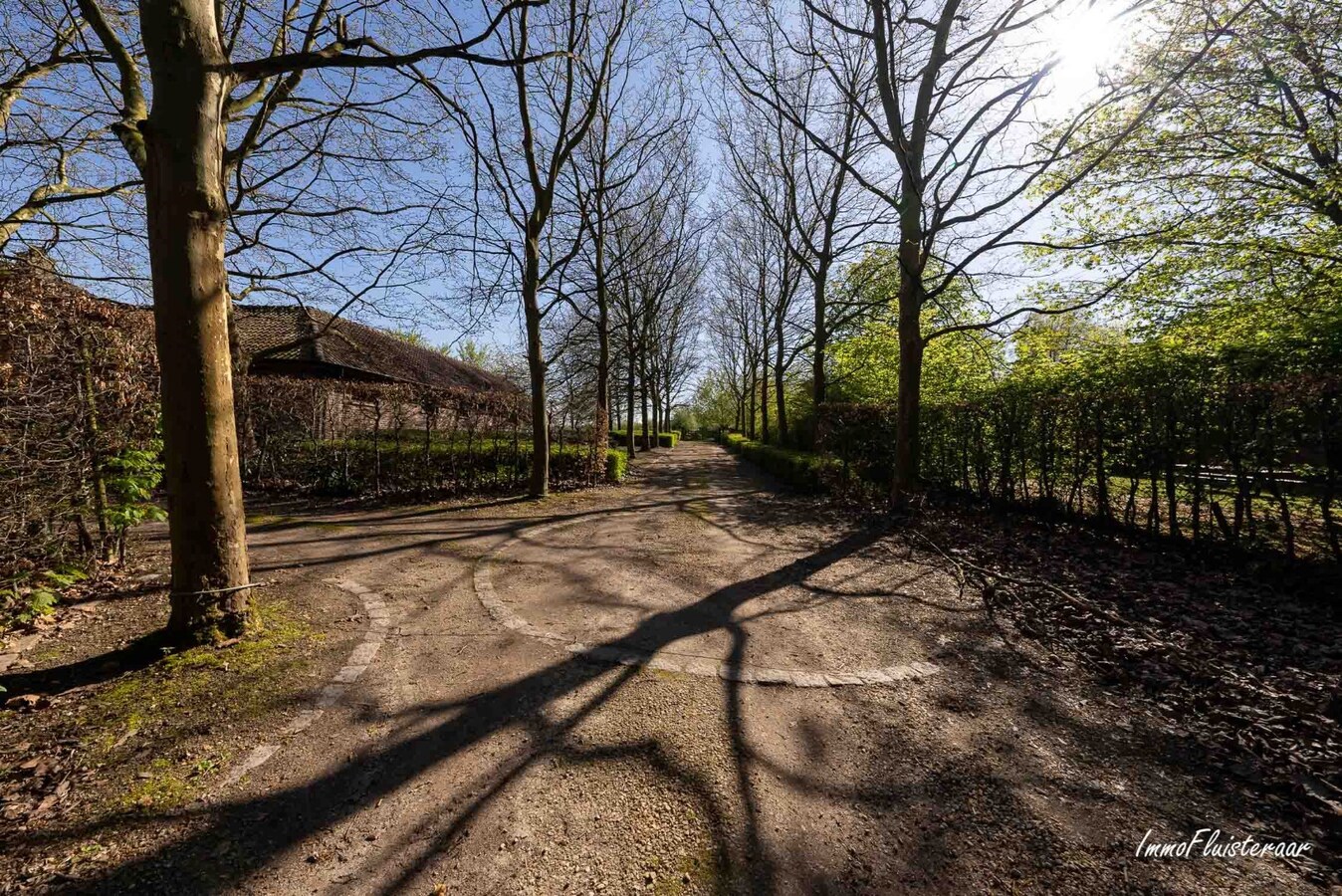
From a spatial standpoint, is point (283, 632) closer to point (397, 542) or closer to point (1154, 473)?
point (397, 542)

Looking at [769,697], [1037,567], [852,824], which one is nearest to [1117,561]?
[1037,567]

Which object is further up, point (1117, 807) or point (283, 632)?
point (283, 632)

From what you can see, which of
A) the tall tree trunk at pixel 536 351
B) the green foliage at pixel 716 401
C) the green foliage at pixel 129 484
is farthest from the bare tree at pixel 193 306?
the green foliage at pixel 716 401

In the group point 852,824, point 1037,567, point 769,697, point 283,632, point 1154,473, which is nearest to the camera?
point 852,824

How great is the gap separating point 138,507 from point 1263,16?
59.3 feet

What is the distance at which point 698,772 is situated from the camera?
2.28m

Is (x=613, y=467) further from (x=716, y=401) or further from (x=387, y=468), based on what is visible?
(x=716, y=401)

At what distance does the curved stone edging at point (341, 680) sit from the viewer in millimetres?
2270

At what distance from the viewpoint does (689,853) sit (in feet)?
6.06

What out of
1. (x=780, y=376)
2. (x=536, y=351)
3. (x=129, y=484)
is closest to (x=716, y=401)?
(x=780, y=376)

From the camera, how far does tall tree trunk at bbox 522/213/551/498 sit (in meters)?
9.46

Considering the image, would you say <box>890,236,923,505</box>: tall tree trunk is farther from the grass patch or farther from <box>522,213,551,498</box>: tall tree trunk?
the grass patch

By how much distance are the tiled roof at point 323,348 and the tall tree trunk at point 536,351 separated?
392cm

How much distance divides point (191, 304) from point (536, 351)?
681cm
